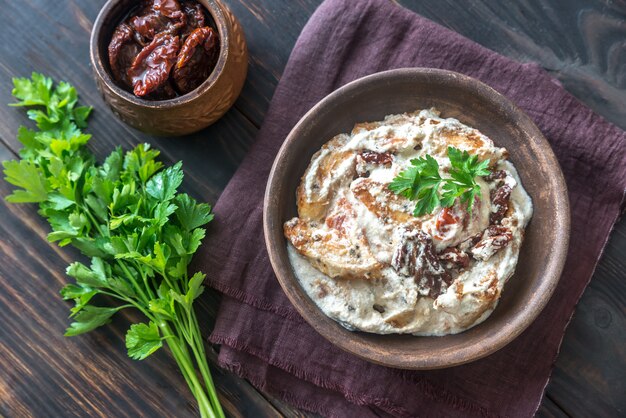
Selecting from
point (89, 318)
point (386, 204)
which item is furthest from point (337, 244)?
point (89, 318)

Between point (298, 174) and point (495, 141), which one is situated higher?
point (495, 141)

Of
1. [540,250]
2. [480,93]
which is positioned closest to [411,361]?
[540,250]

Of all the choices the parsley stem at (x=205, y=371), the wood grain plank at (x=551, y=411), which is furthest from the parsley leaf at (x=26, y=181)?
the wood grain plank at (x=551, y=411)

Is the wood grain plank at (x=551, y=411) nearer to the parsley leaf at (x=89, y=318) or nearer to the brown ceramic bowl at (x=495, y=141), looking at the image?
the brown ceramic bowl at (x=495, y=141)

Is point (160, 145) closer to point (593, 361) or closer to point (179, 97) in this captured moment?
point (179, 97)

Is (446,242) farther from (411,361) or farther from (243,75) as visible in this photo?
(243,75)

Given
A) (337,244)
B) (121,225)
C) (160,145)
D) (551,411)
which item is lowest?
(551,411)
